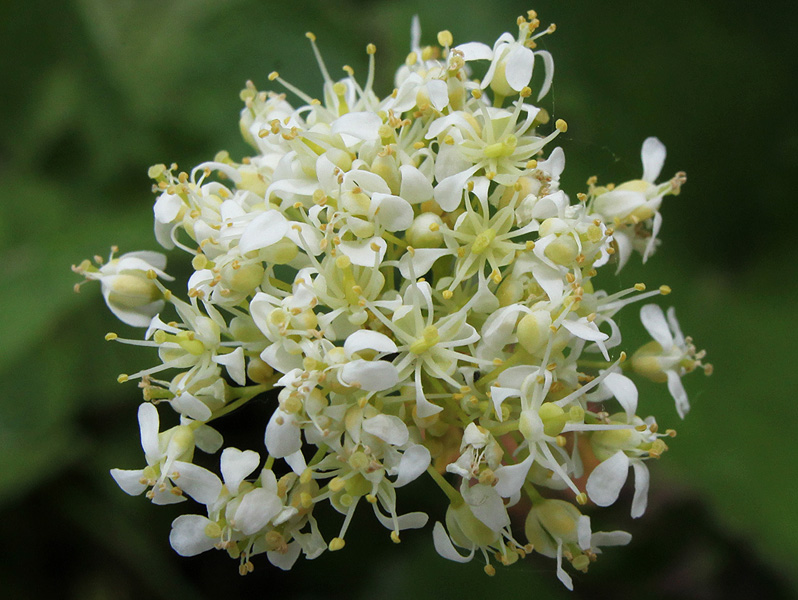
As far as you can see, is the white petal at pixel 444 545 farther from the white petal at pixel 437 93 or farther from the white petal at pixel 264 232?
the white petal at pixel 437 93

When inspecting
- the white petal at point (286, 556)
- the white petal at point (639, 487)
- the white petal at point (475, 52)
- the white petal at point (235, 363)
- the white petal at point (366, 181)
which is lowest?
the white petal at point (639, 487)

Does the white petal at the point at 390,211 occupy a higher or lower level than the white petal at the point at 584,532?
higher

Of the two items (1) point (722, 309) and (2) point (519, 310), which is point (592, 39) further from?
(2) point (519, 310)

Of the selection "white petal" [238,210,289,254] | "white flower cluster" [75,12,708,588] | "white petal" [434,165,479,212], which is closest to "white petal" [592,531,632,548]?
"white flower cluster" [75,12,708,588]

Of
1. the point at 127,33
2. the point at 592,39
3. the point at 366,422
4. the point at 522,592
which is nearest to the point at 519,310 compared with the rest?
the point at 366,422

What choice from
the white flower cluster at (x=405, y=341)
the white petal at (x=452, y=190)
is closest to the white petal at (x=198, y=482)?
the white flower cluster at (x=405, y=341)

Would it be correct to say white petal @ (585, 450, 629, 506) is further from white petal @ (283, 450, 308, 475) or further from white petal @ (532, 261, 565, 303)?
white petal @ (283, 450, 308, 475)

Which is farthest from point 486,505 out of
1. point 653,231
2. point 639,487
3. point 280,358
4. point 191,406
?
point 653,231
